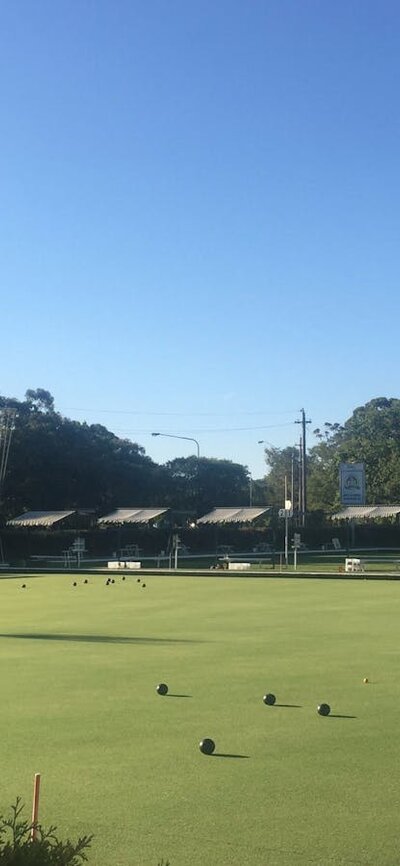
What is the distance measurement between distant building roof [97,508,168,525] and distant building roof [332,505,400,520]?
1217 centimetres

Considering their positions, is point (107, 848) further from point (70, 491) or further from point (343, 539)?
point (70, 491)

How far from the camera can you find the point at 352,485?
62.9m

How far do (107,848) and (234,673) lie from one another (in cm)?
575

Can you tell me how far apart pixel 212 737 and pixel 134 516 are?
144 ft

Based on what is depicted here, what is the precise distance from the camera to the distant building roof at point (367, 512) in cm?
5512

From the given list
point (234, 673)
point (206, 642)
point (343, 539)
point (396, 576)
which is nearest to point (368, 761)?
point (234, 673)

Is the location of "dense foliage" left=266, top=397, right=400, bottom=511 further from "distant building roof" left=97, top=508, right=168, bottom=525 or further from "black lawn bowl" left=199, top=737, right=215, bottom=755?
"black lawn bowl" left=199, top=737, right=215, bottom=755

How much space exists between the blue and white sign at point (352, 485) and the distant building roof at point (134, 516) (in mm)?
15962

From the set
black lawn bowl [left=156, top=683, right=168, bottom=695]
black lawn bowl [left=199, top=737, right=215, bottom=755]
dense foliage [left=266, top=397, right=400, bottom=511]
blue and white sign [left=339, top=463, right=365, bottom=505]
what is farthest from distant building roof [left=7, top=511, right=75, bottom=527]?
black lawn bowl [left=199, top=737, right=215, bottom=755]

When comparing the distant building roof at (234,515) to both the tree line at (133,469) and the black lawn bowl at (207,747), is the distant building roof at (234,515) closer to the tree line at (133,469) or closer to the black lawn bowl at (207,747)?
the tree line at (133,469)

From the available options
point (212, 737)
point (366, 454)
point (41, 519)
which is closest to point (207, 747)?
point (212, 737)

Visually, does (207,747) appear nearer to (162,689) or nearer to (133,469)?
(162,689)

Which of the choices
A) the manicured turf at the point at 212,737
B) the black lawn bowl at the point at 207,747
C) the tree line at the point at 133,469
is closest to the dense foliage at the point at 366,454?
the tree line at the point at 133,469

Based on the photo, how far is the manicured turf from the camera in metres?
5.04
